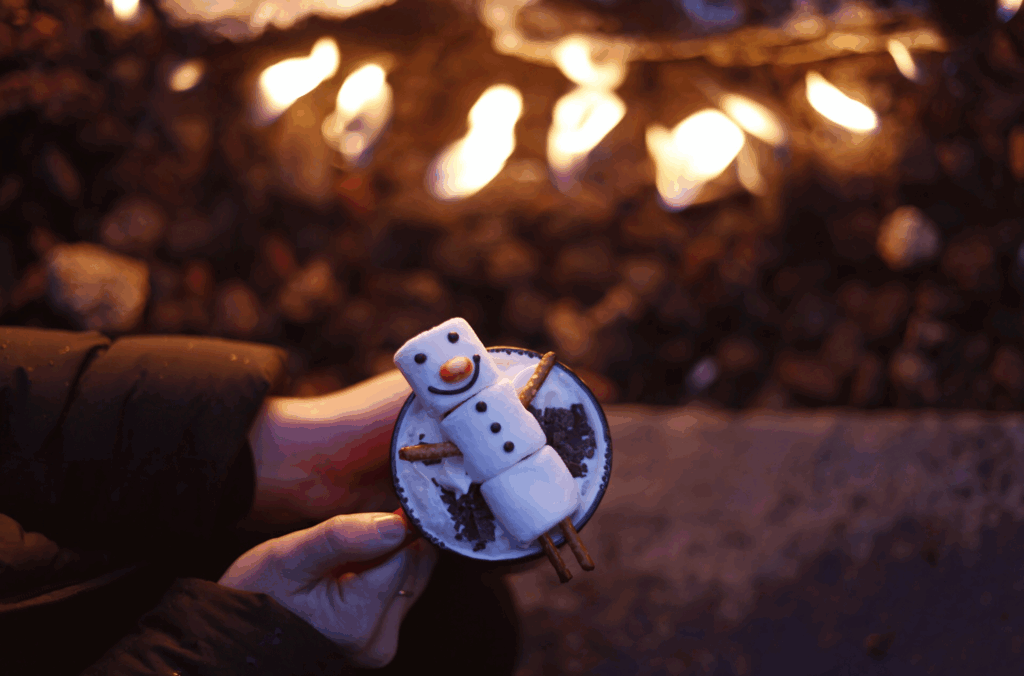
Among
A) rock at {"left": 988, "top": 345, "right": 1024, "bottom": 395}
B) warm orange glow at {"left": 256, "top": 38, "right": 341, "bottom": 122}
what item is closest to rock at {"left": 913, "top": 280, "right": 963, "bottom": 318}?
Result: rock at {"left": 988, "top": 345, "right": 1024, "bottom": 395}

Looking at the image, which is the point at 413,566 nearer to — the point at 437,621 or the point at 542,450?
the point at 437,621

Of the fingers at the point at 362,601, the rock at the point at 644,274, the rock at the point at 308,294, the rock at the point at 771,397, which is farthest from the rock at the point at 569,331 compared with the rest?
the fingers at the point at 362,601

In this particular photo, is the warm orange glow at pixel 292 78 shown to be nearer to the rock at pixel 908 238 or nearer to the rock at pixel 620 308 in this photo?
the rock at pixel 620 308

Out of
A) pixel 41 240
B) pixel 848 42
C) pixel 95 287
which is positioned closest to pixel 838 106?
pixel 848 42

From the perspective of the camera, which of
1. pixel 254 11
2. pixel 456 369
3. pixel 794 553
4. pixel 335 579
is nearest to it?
pixel 456 369

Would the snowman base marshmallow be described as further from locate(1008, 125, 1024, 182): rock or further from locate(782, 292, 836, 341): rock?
locate(1008, 125, 1024, 182): rock

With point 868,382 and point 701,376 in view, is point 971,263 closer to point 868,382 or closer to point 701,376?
point 868,382
